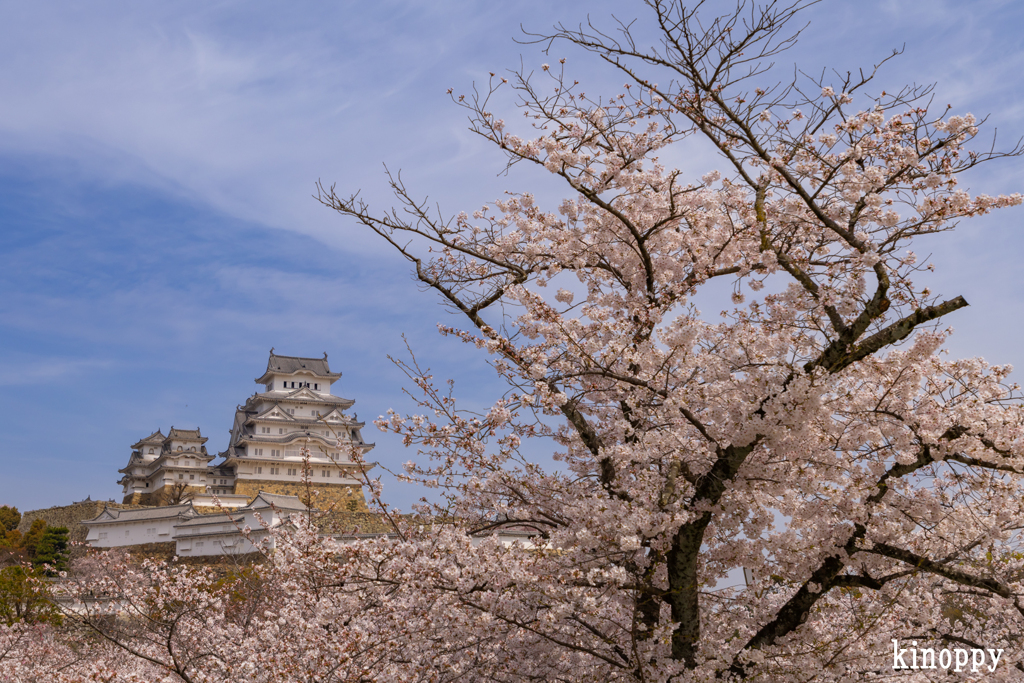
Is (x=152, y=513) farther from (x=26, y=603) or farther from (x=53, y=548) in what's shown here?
(x=26, y=603)

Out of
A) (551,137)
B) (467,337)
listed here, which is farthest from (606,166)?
(467,337)

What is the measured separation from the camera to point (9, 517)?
136 feet

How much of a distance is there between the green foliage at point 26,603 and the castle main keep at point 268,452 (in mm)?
20166

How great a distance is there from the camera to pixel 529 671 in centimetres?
623

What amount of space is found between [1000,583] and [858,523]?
4.26ft

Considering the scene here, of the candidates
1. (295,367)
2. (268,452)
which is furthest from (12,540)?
(295,367)

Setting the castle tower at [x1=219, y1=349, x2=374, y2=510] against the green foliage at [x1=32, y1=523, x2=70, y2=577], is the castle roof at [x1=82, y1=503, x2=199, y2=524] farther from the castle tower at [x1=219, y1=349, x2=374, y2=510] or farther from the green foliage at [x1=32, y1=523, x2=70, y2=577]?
the castle tower at [x1=219, y1=349, x2=374, y2=510]

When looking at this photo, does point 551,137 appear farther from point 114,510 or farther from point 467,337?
point 114,510

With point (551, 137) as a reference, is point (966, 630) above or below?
below

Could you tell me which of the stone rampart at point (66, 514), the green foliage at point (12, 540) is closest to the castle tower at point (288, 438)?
the stone rampart at point (66, 514)

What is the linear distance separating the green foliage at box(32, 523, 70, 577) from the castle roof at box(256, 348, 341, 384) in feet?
44.2

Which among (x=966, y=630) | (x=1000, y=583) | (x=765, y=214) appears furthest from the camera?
(x=966, y=630)

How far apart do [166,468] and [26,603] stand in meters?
26.6

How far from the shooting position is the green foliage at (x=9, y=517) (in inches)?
1619
